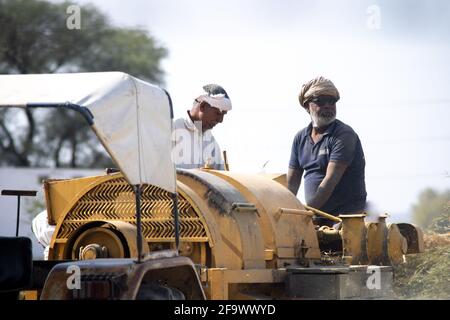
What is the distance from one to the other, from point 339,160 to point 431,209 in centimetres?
774

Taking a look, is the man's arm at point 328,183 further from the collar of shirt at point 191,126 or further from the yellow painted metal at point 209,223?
the collar of shirt at point 191,126

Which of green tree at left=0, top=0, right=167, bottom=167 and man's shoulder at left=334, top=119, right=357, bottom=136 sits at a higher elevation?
green tree at left=0, top=0, right=167, bottom=167

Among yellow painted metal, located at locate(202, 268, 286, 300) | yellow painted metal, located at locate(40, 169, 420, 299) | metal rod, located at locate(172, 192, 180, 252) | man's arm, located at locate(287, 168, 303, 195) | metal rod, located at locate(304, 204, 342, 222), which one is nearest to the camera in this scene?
metal rod, located at locate(172, 192, 180, 252)

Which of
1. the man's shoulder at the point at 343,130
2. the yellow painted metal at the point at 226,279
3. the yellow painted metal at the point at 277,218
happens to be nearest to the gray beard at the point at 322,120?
the man's shoulder at the point at 343,130

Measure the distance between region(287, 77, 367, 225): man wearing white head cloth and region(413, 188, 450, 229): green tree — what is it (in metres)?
1.81

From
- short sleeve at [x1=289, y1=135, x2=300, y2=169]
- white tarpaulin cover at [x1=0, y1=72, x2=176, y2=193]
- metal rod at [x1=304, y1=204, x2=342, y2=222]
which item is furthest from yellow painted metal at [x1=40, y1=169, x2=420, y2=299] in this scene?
short sleeve at [x1=289, y1=135, x2=300, y2=169]

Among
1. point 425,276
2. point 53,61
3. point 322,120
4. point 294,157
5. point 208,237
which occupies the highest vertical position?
point 53,61

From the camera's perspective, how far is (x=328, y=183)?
11.3m

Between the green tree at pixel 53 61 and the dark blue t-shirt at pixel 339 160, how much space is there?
24.2 metres

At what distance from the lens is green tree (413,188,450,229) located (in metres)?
13.3

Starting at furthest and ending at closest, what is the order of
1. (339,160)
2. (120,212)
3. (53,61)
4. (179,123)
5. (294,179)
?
(53,61) < (294,179) < (339,160) < (179,123) < (120,212)

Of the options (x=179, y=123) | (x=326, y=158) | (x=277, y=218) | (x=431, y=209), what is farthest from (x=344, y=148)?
(x=431, y=209)

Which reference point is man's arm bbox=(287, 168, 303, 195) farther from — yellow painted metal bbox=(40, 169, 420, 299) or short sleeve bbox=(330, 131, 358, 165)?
yellow painted metal bbox=(40, 169, 420, 299)

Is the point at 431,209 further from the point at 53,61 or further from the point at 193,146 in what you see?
the point at 53,61
